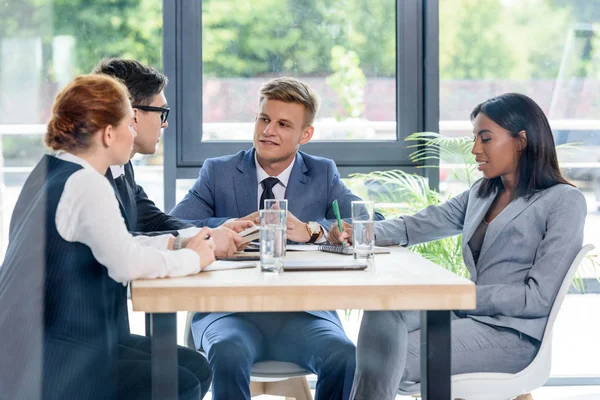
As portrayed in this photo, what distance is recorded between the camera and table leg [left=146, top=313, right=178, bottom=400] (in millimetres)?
1628

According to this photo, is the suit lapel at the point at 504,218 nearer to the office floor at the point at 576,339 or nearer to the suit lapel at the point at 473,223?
the suit lapel at the point at 473,223

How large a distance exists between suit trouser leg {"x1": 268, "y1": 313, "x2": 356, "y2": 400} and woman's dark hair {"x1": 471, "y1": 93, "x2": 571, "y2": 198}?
0.71 metres

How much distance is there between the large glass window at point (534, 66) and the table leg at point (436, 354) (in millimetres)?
1928

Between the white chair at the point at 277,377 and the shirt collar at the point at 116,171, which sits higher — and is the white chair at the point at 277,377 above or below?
below

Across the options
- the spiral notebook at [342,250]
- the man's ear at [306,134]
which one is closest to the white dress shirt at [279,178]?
the man's ear at [306,134]

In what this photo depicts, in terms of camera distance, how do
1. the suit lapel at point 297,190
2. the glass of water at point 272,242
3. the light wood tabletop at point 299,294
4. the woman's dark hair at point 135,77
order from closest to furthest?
the light wood tabletop at point 299,294
the glass of water at point 272,242
the woman's dark hair at point 135,77
the suit lapel at point 297,190

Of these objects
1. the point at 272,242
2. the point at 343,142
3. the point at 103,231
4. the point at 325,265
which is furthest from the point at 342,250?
the point at 343,142

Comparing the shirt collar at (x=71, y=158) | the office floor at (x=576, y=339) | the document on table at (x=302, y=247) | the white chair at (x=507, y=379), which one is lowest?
the office floor at (x=576, y=339)

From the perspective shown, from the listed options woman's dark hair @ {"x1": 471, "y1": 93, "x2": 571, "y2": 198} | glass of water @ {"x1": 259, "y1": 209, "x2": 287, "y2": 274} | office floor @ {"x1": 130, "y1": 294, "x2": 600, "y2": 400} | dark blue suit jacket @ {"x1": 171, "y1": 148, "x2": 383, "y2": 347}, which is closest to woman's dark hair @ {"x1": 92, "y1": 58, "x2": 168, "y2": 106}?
dark blue suit jacket @ {"x1": 171, "y1": 148, "x2": 383, "y2": 347}

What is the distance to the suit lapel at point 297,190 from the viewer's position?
9.07 ft

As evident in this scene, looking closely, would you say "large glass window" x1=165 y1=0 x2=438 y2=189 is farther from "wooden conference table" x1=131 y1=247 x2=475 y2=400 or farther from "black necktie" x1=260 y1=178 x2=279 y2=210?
"wooden conference table" x1=131 y1=247 x2=475 y2=400

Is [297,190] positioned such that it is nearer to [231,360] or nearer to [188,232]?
[188,232]

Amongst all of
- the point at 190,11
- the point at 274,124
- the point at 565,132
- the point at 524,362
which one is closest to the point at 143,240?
the point at 274,124

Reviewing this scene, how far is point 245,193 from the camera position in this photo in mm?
2773
